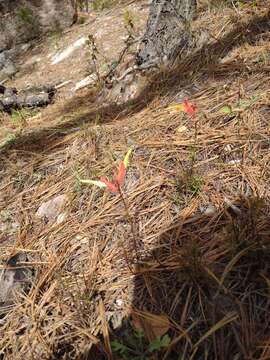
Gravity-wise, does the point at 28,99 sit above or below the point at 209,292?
above

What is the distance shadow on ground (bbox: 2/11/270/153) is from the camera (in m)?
2.42

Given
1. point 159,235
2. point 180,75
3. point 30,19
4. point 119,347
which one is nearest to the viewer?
point 119,347

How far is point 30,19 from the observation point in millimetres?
5816

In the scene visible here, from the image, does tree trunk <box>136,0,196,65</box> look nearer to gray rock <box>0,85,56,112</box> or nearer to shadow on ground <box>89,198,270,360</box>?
gray rock <box>0,85,56,112</box>

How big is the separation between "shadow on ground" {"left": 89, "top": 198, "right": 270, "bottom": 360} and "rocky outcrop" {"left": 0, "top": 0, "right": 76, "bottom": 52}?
5.33m

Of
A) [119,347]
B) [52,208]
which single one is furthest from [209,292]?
[52,208]

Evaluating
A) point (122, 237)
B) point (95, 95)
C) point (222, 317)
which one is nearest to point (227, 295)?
point (222, 317)

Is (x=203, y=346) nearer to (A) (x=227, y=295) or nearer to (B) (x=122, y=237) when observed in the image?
(A) (x=227, y=295)

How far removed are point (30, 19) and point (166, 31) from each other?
12.3ft

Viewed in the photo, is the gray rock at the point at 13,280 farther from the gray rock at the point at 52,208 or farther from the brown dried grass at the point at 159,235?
the gray rock at the point at 52,208

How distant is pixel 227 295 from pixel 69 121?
1.99m

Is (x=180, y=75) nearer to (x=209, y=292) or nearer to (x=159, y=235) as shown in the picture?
(x=159, y=235)

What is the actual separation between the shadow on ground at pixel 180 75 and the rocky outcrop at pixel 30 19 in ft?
12.1

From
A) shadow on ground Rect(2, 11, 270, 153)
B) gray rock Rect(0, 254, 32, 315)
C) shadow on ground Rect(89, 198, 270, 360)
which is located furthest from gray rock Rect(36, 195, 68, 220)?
shadow on ground Rect(2, 11, 270, 153)
